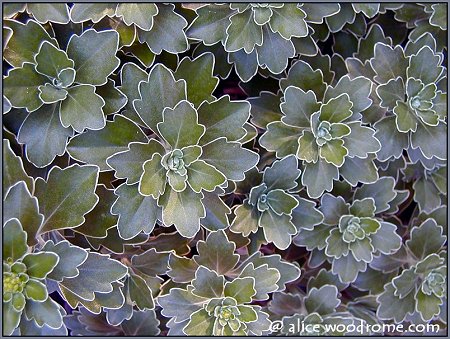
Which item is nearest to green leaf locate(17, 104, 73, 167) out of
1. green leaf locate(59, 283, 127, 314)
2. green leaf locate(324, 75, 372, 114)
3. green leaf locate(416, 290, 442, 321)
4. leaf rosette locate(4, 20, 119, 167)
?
leaf rosette locate(4, 20, 119, 167)

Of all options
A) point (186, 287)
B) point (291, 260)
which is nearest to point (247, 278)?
point (186, 287)

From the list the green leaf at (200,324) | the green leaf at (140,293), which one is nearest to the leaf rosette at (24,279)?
the green leaf at (140,293)

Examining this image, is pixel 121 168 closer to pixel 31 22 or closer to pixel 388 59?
pixel 31 22

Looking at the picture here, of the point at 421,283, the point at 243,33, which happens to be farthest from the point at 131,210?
the point at 421,283

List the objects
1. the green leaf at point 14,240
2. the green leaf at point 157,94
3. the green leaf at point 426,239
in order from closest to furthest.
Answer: the green leaf at point 14,240 → the green leaf at point 157,94 → the green leaf at point 426,239

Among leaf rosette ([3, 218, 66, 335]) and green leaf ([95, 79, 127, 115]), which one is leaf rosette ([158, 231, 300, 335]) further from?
green leaf ([95, 79, 127, 115])

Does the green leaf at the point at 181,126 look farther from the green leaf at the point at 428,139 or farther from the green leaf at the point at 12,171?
the green leaf at the point at 428,139

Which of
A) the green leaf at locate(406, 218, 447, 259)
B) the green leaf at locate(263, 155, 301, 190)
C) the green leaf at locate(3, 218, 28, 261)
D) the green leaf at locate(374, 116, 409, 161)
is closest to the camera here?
the green leaf at locate(3, 218, 28, 261)

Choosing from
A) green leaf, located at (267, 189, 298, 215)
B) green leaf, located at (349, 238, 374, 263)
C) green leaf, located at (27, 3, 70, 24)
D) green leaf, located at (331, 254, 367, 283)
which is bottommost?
green leaf, located at (331, 254, 367, 283)
